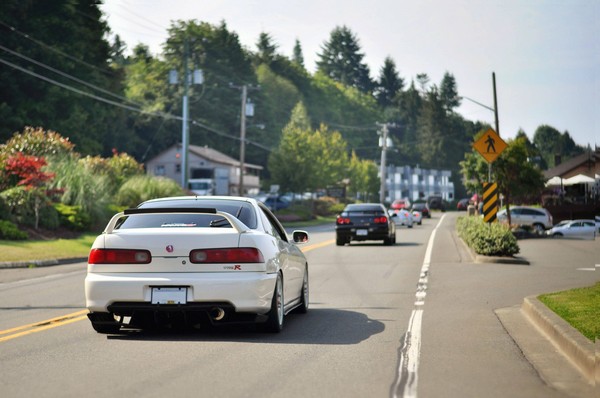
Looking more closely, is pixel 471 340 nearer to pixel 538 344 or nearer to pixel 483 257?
pixel 538 344

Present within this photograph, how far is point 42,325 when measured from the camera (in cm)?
1216

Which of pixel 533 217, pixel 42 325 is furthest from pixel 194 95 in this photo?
pixel 42 325

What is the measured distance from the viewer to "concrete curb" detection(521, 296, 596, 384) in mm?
8528

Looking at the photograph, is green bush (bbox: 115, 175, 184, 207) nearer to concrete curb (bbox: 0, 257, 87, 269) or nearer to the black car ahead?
the black car ahead

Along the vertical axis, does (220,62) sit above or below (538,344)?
above

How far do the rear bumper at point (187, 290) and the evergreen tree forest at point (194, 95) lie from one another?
40.9 m

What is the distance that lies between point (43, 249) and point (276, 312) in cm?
1932

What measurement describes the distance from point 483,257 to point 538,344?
14401 millimetres

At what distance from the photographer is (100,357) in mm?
9289

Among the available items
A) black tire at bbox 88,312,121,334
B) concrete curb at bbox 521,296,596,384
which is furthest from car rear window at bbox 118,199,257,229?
concrete curb at bbox 521,296,596,384

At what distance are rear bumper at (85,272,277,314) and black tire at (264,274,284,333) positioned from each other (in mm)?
401

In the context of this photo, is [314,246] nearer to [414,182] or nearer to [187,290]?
[187,290]

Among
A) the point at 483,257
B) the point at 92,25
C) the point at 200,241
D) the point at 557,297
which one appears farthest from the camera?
the point at 92,25

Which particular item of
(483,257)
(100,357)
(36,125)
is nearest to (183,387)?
(100,357)
